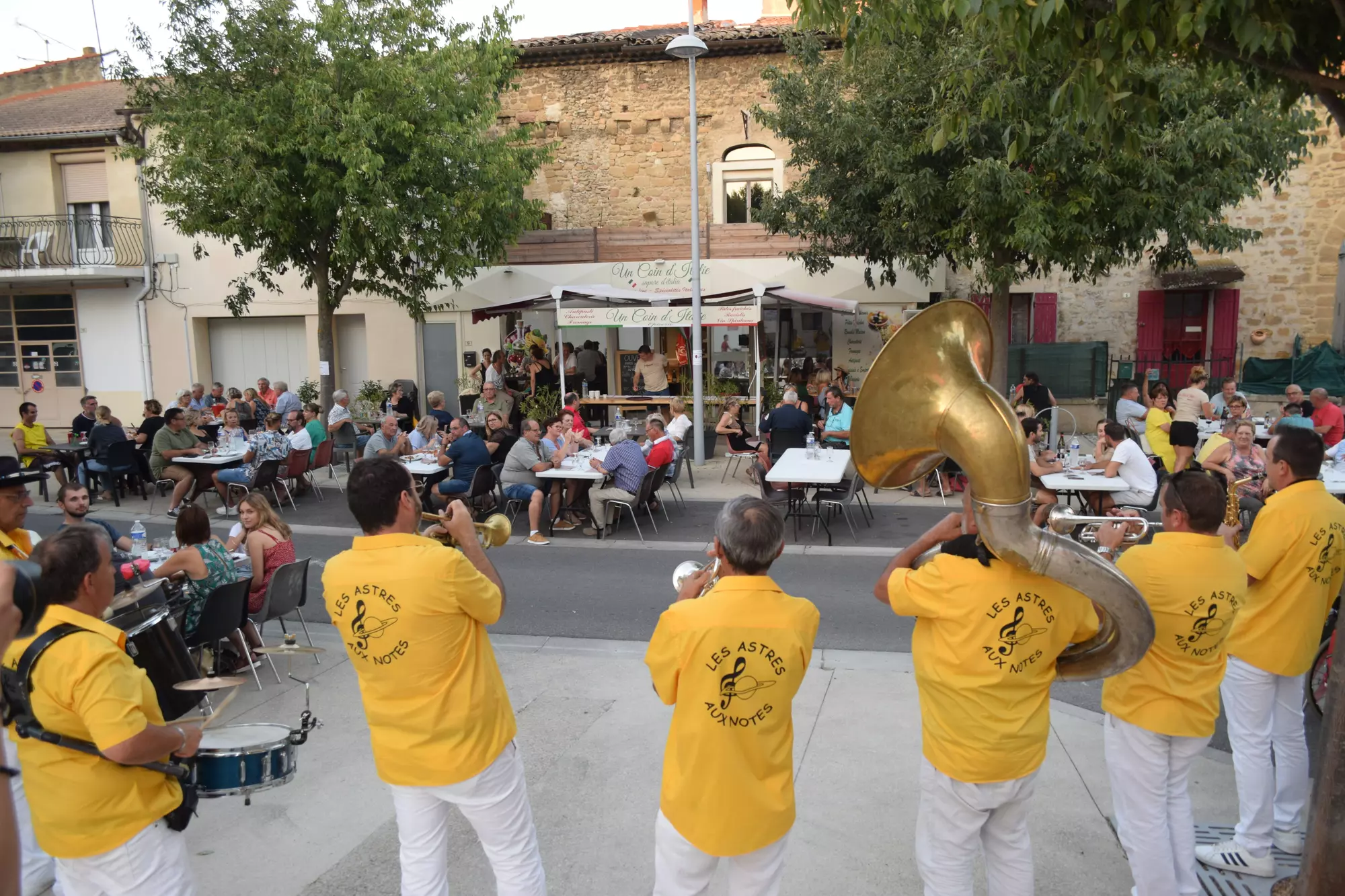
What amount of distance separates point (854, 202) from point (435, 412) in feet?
21.9

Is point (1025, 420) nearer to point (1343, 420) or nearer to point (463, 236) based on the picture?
point (1343, 420)

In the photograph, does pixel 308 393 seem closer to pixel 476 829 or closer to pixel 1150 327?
pixel 1150 327

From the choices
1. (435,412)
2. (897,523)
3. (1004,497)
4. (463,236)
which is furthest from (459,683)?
(463,236)

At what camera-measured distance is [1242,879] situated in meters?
3.58

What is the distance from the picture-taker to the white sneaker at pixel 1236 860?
11.8 feet

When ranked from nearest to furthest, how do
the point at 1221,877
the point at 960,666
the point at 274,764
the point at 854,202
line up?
the point at 960,666, the point at 274,764, the point at 1221,877, the point at 854,202

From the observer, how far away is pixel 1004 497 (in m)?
2.58

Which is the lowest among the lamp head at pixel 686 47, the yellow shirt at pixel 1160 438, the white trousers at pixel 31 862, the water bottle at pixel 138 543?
the white trousers at pixel 31 862

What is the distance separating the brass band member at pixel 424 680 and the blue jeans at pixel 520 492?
7.30 metres

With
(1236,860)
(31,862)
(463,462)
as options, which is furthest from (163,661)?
(463,462)

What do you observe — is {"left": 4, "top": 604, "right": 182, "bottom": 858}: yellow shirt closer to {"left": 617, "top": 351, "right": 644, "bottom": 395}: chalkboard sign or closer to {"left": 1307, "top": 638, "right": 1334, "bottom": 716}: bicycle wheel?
{"left": 1307, "top": 638, "right": 1334, "bottom": 716}: bicycle wheel

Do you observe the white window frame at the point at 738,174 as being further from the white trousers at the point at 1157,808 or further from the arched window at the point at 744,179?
the white trousers at the point at 1157,808

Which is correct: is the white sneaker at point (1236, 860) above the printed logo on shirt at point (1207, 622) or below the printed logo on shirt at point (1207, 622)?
below

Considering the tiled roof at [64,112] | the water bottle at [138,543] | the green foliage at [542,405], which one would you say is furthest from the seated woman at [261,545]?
the tiled roof at [64,112]
